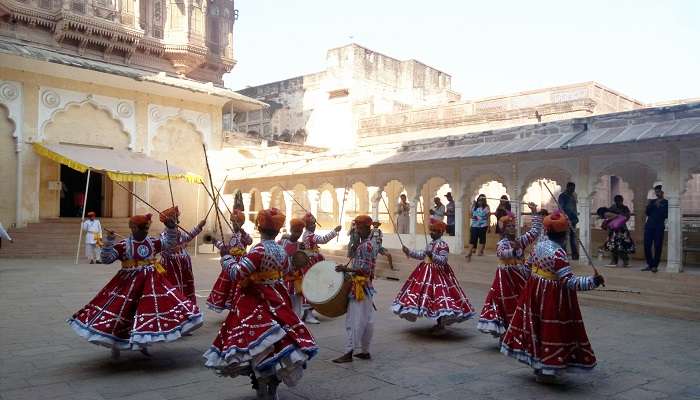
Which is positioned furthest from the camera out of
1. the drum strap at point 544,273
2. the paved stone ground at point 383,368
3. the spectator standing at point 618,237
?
the spectator standing at point 618,237

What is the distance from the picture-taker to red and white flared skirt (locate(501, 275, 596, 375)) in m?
4.93

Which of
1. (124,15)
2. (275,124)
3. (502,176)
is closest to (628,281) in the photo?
(502,176)

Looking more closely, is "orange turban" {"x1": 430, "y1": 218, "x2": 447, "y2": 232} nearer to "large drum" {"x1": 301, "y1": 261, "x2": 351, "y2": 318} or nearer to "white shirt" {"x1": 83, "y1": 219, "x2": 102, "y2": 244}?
"large drum" {"x1": 301, "y1": 261, "x2": 351, "y2": 318}

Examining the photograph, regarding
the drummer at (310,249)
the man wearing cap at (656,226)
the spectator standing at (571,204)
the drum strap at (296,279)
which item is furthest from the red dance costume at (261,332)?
the spectator standing at (571,204)

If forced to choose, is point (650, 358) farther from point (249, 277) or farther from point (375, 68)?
point (375, 68)

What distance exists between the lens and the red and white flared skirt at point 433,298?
7039 mm

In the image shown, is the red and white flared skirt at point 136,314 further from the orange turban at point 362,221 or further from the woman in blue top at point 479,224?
the woman in blue top at point 479,224

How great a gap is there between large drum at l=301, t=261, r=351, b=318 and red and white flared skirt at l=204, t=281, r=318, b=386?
141cm

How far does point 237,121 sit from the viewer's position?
3394 cm

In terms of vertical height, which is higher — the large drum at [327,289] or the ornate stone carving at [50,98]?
the ornate stone carving at [50,98]

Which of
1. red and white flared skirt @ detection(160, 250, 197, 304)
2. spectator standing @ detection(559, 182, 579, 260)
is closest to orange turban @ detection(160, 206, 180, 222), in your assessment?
red and white flared skirt @ detection(160, 250, 197, 304)

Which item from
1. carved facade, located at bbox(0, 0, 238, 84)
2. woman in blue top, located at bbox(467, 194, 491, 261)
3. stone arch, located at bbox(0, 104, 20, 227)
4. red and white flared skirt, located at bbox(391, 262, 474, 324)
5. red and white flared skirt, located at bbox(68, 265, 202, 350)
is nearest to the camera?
red and white flared skirt, located at bbox(68, 265, 202, 350)

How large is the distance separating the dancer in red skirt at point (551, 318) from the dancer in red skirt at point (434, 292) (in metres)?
1.75

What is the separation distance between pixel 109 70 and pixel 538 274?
56.3ft
